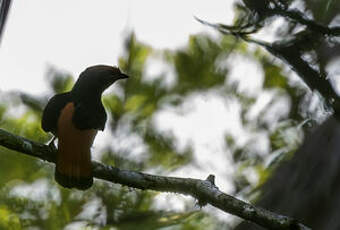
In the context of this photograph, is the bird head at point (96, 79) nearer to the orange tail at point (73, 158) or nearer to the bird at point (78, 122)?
the bird at point (78, 122)

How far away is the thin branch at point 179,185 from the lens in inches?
74.5

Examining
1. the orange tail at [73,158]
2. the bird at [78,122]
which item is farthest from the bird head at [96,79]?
the orange tail at [73,158]

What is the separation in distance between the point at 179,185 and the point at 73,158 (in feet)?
1.10

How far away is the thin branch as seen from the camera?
1.89 metres

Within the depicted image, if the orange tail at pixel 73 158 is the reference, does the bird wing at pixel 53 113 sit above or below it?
above

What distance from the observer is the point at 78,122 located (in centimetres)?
205

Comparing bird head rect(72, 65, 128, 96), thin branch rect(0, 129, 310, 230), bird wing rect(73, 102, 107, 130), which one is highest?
bird head rect(72, 65, 128, 96)

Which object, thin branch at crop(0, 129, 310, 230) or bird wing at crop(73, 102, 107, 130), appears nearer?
thin branch at crop(0, 129, 310, 230)

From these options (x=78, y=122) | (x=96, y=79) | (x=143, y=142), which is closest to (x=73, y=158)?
(x=78, y=122)

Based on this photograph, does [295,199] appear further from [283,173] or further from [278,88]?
[278,88]

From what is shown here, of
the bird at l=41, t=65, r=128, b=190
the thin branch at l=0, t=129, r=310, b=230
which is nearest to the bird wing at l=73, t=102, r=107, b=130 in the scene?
the bird at l=41, t=65, r=128, b=190

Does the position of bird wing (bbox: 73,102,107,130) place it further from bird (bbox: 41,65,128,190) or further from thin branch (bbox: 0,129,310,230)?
thin branch (bbox: 0,129,310,230)

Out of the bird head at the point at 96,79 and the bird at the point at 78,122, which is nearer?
the bird at the point at 78,122

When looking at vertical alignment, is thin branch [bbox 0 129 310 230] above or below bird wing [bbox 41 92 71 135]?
below
